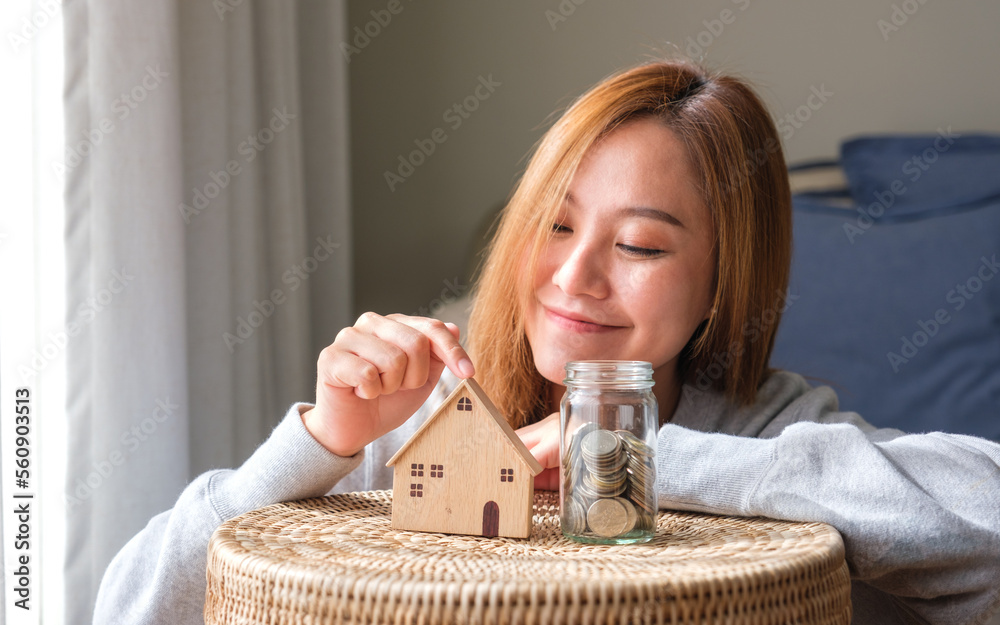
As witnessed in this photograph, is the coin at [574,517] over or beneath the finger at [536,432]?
beneath

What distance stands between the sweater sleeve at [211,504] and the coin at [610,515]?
297 millimetres

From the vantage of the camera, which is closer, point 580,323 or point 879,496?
point 879,496

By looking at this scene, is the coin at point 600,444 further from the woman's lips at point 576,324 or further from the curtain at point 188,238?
the curtain at point 188,238

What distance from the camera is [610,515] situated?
654 mm

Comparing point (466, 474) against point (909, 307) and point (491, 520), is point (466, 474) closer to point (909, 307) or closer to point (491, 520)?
point (491, 520)

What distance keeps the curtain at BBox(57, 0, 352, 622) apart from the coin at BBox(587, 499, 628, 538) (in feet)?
2.72

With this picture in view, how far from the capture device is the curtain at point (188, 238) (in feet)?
3.87

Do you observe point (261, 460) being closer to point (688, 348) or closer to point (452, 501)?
point (452, 501)

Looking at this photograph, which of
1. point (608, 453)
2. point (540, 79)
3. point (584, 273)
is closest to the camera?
point (608, 453)

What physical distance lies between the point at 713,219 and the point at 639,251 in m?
0.13

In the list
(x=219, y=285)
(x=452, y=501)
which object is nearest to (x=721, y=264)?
(x=452, y=501)

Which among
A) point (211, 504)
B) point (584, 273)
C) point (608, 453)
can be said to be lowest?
point (211, 504)

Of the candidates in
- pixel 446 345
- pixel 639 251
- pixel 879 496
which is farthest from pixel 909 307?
pixel 446 345

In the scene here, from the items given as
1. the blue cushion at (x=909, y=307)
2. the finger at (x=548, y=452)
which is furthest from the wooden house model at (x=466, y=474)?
the blue cushion at (x=909, y=307)
